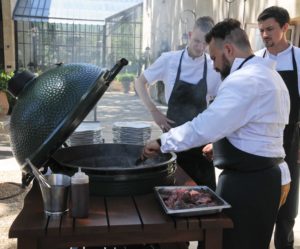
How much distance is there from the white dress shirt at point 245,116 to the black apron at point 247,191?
6 cm

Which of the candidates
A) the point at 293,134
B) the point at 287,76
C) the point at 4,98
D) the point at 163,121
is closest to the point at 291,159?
Answer: the point at 293,134

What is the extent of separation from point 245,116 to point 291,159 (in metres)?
1.15

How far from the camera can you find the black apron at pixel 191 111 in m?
2.83

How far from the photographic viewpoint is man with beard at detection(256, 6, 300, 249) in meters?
2.69

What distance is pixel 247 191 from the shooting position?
76.0 inches

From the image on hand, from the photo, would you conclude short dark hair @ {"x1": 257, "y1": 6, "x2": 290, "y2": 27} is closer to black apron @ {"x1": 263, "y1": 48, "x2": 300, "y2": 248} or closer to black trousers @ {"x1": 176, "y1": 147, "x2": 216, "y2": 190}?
black apron @ {"x1": 263, "y1": 48, "x2": 300, "y2": 248}

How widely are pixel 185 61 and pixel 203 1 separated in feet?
30.6

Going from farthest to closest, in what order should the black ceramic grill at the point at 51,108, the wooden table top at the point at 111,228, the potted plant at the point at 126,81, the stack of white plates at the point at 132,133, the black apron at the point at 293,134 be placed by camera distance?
the potted plant at the point at 126,81 < the stack of white plates at the point at 132,133 < the black apron at the point at 293,134 < the black ceramic grill at the point at 51,108 < the wooden table top at the point at 111,228

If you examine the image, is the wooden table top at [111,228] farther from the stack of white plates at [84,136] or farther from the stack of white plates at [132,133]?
the stack of white plates at [132,133]

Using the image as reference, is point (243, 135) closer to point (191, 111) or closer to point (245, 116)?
point (245, 116)

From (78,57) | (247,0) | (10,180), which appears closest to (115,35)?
(78,57)

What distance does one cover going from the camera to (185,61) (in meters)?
2.92

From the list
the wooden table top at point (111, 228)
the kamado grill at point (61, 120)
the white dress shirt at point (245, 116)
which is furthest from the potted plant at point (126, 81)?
the wooden table top at point (111, 228)

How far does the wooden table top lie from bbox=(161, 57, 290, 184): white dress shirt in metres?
0.36
